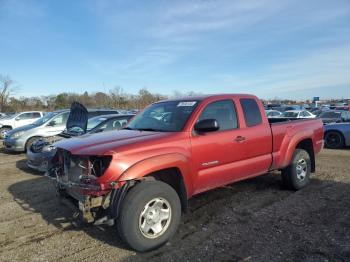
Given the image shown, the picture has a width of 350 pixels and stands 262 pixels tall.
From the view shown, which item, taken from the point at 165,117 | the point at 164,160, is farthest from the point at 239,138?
the point at 164,160

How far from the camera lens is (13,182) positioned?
7.57 metres

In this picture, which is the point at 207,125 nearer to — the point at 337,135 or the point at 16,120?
the point at 337,135

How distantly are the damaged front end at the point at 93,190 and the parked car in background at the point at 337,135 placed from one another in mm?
11158

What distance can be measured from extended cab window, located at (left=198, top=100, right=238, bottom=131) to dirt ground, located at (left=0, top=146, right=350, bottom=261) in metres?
1.39

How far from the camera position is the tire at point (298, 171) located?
6105 millimetres

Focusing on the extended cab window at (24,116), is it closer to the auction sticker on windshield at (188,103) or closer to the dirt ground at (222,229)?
the dirt ground at (222,229)

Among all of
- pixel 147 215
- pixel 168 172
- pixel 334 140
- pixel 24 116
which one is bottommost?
pixel 334 140

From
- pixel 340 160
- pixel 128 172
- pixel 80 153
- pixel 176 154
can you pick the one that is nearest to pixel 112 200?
pixel 128 172

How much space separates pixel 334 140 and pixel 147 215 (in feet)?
36.1

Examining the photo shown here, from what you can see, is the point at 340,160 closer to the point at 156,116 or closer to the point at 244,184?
the point at 244,184

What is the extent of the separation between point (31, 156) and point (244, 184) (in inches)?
205

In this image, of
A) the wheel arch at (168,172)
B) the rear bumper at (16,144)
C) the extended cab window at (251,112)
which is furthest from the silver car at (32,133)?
the wheel arch at (168,172)

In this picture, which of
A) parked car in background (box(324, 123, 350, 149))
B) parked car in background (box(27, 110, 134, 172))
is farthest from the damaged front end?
parked car in background (box(324, 123, 350, 149))

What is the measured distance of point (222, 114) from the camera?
507 centimetres
